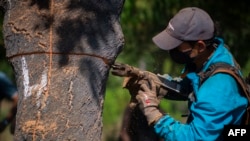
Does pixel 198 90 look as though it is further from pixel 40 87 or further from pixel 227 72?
pixel 40 87

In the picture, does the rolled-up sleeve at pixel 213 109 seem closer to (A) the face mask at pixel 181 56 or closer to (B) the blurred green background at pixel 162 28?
(A) the face mask at pixel 181 56

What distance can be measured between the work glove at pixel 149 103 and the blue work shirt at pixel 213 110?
123 millimetres

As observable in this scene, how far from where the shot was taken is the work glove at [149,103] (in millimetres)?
4328

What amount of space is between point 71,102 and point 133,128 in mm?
1032

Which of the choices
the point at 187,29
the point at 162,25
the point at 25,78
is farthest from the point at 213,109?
the point at 162,25

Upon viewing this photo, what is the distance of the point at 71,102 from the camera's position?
4.05m

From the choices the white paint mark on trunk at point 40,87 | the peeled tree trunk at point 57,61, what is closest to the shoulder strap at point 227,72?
the peeled tree trunk at point 57,61

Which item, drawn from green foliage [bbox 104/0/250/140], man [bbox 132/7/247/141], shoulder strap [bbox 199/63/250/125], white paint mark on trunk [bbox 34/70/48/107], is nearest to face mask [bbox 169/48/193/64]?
man [bbox 132/7/247/141]

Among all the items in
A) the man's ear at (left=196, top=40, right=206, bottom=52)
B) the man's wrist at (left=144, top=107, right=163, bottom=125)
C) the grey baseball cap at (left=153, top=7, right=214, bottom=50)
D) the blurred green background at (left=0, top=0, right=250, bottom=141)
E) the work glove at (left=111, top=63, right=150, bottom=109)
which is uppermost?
the grey baseball cap at (left=153, top=7, right=214, bottom=50)

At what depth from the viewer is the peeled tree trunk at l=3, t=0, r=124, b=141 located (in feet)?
13.2

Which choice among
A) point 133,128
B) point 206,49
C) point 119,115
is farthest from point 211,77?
point 119,115

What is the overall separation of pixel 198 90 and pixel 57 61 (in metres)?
0.92

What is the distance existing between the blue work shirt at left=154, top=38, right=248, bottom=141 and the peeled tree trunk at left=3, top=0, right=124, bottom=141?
575mm

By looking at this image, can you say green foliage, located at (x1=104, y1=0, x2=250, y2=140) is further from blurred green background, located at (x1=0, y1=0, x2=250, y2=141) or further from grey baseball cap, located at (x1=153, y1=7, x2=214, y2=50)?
grey baseball cap, located at (x1=153, y1=7, x2=214, y2=50)
